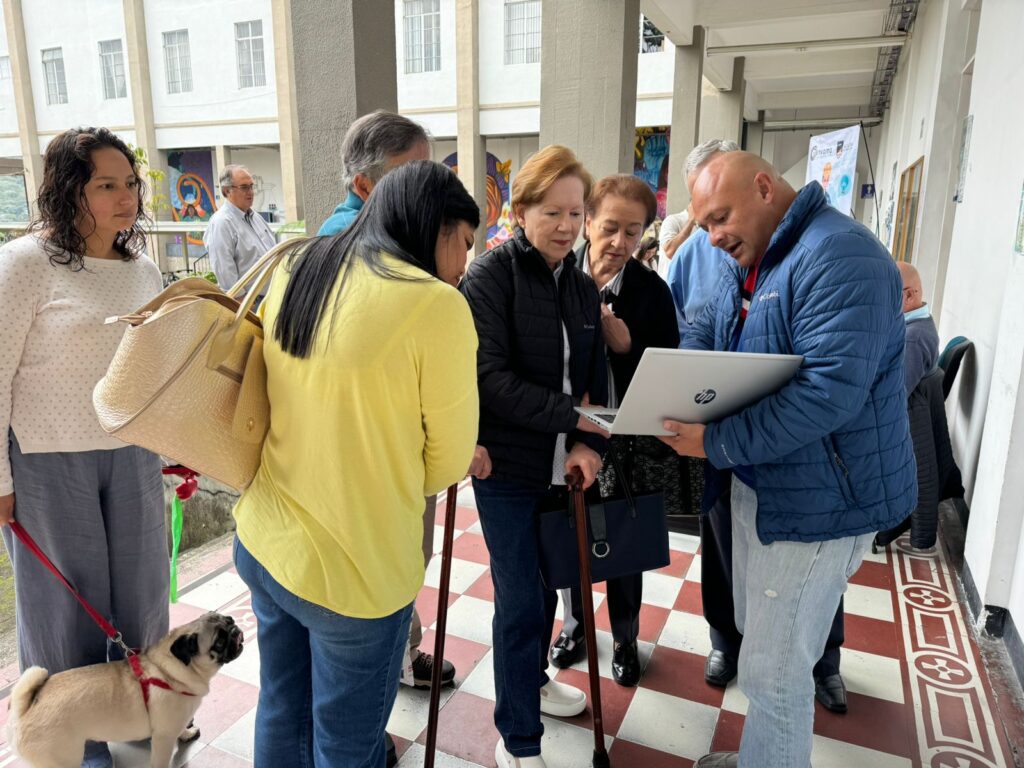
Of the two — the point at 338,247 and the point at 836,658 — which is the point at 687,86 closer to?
the point at 836,658

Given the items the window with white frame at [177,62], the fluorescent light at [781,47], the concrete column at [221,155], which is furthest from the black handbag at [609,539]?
the window with white frame at [177,62]

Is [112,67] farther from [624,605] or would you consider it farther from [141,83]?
[624,605]

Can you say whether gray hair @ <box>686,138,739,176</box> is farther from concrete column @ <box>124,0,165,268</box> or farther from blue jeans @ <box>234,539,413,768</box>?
concrete column @ <box>124,0,165,268</box>

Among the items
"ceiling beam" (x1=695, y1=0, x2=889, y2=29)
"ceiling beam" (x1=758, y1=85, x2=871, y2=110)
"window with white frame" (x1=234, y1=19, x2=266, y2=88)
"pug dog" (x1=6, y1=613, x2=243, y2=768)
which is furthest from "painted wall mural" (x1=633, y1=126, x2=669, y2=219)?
"pug dog" (x1=6, y1=613, x2=243, y2=768)

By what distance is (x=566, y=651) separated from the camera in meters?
2.46

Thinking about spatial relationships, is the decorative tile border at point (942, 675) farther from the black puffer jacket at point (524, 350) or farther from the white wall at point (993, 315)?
the black puffer jacket at point (524, 350)

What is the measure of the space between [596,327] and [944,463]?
2.40m

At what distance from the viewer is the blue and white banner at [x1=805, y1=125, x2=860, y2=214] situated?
547 cm

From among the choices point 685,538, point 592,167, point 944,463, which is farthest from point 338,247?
point 592,167

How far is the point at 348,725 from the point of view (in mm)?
1268

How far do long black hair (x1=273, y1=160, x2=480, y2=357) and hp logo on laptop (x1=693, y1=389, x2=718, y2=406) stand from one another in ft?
2.07

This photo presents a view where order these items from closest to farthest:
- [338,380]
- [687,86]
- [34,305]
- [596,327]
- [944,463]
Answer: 1. [338,380]
2. [34,305]
3. [596,327]
4. [944,463]
5. [687,86]

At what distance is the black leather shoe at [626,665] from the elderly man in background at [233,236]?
356 cm

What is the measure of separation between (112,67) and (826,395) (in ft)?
84.4
